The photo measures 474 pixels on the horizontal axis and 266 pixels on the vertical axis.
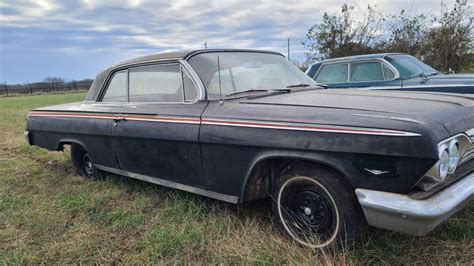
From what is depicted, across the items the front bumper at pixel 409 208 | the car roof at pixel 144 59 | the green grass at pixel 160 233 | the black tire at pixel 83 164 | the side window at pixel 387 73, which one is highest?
the car roof at pixel 144 59

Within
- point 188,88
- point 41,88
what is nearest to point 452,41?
point 188,88

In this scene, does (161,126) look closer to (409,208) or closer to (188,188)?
(188,188)

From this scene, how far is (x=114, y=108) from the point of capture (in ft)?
13.2

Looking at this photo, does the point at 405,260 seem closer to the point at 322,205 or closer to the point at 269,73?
the point at 322,205

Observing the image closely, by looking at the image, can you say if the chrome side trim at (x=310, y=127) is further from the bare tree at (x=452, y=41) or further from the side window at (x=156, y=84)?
the bare tree at (x=452, y=41)

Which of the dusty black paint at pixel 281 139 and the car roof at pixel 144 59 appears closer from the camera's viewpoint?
the dusty black paint at pixel 281 139

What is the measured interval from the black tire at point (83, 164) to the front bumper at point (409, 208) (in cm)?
341

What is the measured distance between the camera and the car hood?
2369 millimetres

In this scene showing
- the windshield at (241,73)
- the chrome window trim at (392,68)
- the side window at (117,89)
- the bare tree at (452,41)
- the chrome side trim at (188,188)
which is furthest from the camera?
the bare tree at (452,41)

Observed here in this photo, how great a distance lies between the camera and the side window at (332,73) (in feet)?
25.1

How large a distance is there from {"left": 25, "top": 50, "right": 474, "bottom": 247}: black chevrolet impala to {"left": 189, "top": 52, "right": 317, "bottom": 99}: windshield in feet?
0.04

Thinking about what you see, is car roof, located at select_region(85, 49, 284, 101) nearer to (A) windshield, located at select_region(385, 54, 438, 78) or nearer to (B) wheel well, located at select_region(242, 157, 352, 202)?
(B) wheel well, located at select_region(242, 157, 352, 202)

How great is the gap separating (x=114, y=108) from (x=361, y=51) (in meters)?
15.8

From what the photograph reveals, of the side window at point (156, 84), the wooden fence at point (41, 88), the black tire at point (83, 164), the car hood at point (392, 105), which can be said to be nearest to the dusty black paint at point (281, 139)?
the car hood at point (392, 105)
